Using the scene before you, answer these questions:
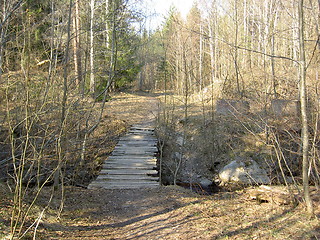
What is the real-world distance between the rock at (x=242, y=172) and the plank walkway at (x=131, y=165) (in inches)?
92.9

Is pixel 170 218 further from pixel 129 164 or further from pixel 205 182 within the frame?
pixel 205 182

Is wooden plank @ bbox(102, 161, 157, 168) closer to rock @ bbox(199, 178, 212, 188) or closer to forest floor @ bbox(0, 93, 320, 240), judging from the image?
forest floor @ bbox(0, 93, 320, 240)

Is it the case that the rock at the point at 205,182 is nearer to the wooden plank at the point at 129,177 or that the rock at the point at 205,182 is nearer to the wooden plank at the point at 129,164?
the wooden plank at the point at 129,164

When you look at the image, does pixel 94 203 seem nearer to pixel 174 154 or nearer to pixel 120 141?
pixel 120 141

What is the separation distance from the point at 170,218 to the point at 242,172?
5099 millimetres

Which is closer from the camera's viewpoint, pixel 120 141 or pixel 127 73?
pixel 120 141

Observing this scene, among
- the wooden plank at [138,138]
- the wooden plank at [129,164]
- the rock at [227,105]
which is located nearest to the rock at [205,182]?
the wooden plank at [129,164]

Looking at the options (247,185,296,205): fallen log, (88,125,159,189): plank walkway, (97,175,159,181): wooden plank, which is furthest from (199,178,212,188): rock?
(247,185,296,205): fallen log

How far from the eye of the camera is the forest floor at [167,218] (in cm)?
369

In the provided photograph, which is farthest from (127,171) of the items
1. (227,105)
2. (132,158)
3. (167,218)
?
(227,105)

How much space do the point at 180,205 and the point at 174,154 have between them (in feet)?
18.2

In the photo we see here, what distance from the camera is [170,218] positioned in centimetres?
446

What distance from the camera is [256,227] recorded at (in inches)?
150

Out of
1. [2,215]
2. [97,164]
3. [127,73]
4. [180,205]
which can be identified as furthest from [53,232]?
[127,73]
